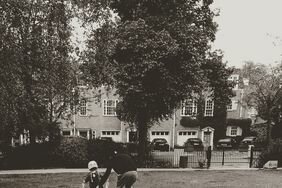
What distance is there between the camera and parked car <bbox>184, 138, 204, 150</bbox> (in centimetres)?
4263

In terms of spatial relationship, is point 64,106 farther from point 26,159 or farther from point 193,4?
point 193,4

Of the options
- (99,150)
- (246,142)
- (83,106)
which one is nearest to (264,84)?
(246,142)

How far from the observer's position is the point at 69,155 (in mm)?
22312

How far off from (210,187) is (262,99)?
23.9 metres

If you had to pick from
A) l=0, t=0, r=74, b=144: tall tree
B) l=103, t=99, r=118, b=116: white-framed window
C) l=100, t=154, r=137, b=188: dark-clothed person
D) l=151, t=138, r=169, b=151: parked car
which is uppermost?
l=0, t=0, r=74, b=144: tall tree

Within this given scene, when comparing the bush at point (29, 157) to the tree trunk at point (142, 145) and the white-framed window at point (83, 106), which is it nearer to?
the white-framed window at point (83, 106)

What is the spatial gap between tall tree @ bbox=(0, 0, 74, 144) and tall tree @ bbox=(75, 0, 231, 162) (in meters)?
7.94

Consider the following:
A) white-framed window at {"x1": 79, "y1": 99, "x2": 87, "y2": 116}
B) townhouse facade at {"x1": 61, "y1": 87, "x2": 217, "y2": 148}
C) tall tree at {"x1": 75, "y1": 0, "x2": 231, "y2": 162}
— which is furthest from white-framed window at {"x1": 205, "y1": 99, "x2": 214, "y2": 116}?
tall tree at {"x1": 75, "y1": 0, "x2": 231, "y2": 162}

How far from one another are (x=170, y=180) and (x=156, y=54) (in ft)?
30.5

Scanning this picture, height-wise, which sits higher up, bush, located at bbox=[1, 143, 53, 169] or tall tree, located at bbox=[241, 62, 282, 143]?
tall tree, located at bbox=[241, 62, 282, 143]

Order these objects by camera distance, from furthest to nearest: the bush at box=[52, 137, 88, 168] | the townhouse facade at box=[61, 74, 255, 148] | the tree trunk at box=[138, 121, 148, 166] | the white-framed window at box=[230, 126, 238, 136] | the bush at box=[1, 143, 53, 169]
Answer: the white-framed window at box=[230, 126, 238, 136], the townhouse facade at box=[61, 74, 255, 148], the tree trunk at box=[138, 121, 148, 166], the bush at box=[52, 137, 88, 168], the bush at box=[1, 143, 53, 169]

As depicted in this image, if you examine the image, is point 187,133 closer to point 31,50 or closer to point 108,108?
point 108,108

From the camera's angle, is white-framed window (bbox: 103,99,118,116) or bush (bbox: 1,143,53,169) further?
white-framed window (bbox: 103,99,118,116)

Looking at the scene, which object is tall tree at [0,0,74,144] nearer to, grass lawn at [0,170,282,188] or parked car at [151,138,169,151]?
grass lawn at [0,170,282,188]
